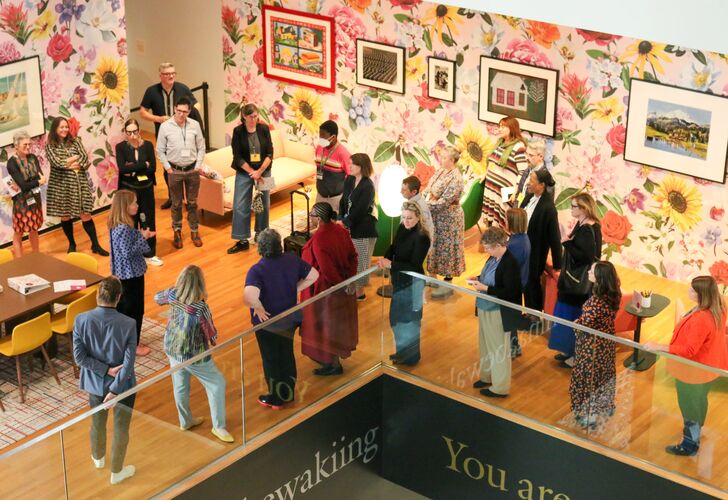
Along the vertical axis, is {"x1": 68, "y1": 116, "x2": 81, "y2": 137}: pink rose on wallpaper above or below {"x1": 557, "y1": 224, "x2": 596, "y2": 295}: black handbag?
above

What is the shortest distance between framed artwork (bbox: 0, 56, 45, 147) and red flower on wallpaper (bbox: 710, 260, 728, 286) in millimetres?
7357

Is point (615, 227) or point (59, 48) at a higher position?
point (59, 48)

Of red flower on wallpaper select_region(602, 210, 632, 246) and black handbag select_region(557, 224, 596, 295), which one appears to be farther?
red flower on wallpaper select_region(602, 210, 632, 246)

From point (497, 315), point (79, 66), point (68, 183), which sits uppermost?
point (79, 66)

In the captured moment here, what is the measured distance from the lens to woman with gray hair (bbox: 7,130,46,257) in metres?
11.1

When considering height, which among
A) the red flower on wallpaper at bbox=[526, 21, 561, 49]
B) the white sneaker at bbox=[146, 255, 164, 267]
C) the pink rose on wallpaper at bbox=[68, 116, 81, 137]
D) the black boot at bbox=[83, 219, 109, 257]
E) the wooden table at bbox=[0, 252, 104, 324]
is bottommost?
the white sneaker at bbox=[146, 255, 164, 267]

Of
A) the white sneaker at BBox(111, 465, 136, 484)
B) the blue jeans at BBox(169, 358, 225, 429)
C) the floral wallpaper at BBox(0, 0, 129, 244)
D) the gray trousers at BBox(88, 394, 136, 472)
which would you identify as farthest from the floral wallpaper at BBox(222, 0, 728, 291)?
the white sneaker at BBox(111, 465, 136, 484)

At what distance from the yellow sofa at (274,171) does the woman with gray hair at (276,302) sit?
4.03 meters

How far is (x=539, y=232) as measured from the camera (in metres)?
9.88

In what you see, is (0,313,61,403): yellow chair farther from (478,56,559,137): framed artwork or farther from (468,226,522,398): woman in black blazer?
(478,56,559,137): framed artwork

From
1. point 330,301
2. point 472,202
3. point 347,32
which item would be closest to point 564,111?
point 472,202

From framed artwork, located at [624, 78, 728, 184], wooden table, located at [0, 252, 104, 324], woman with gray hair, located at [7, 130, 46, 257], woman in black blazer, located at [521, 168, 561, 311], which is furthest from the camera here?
woman with gray hair, located at [7, 130, 46, 257]

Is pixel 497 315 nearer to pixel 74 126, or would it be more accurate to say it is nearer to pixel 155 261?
pixel 155 261

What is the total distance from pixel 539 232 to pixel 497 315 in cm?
129
